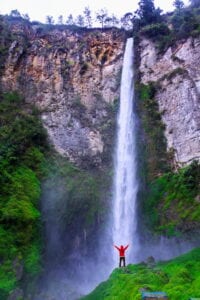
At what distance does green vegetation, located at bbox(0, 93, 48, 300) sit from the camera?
59.7ft

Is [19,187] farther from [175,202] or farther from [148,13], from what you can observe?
[148,13]

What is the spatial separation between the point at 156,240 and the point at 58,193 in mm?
6091

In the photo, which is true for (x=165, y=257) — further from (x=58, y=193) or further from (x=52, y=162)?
(x=52, y=162)

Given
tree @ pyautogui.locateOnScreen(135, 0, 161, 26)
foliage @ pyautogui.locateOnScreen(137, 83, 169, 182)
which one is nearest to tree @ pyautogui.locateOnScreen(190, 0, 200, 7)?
tree @ pyautogui.locateOnScreen(135, 0, 161, 26)

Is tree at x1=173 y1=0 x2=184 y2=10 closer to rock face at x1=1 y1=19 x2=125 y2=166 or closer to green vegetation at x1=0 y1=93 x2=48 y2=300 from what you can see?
rock face at x1=1 y1=19 x2=125 y2=166

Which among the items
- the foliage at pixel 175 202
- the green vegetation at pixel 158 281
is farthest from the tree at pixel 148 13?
the green vegetation at pixel 158 281

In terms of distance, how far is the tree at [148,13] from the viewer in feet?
114

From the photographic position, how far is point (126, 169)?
2611cm

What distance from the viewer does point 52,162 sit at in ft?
83.4

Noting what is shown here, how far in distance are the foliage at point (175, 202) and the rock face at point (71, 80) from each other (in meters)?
5.35

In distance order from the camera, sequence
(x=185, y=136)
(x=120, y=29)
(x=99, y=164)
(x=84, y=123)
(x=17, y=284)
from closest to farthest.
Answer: (x=17, y=284) → (x=185, y=136) → (x=99, y=164) → (x=84, y=123) → (x=120, y=29)

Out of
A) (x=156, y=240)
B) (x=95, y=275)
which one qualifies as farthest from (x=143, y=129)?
(x=95, y=275)

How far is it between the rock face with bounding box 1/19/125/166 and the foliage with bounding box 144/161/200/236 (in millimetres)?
5348

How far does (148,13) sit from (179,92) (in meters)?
11.3
